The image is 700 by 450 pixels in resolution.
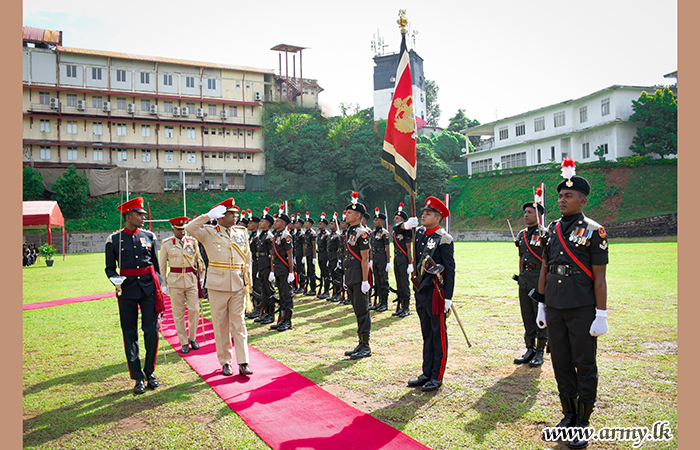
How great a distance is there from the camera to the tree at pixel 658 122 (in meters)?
36.4

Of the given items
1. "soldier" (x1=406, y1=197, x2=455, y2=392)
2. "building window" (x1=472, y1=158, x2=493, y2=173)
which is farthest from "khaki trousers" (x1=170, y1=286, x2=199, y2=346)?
"building window" (x1=472, y1=158, x2=493, y2=173)

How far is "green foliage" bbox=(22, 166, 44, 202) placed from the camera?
39556mm

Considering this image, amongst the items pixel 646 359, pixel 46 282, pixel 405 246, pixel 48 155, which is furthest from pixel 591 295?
pixel 48 155

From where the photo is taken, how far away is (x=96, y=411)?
502 cm

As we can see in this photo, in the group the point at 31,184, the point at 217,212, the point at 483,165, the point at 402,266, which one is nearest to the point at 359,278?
the point at 217,212

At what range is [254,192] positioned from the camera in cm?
4994

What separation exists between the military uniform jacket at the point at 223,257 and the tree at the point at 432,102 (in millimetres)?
80262

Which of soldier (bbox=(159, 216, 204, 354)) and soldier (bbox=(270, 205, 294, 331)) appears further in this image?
soldier (bbox=(270, 205, 294, 331))

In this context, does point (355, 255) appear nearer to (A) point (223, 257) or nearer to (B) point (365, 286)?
(B) point (365, 286)

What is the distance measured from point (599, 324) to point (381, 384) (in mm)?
2631

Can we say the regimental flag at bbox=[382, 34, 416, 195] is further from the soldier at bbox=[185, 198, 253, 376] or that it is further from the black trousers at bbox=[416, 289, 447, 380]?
the soldier at bbox=[185, 198, 253, 376]

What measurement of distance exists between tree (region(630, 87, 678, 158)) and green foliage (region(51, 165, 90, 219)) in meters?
47.5

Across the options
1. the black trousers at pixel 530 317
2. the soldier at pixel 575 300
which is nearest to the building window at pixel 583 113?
the black trousers at pixel 530 317

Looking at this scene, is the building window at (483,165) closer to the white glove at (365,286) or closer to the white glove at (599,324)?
the white glove at (365,286)
